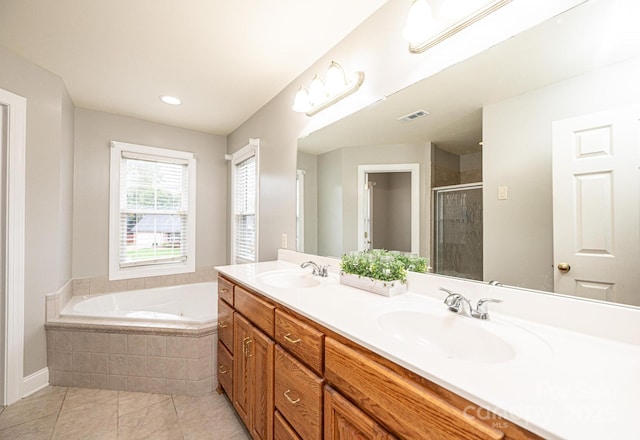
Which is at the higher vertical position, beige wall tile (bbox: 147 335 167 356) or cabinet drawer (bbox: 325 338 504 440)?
cabinet drawer (bbox: 325 338 504 440)

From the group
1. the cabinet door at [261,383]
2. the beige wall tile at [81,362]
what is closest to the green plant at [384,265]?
the cabinet door at [261,383]

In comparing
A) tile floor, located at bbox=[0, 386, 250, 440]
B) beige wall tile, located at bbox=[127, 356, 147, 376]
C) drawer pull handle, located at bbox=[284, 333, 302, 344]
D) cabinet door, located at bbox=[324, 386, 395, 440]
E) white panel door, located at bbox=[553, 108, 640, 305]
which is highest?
white panel door, located at bbox=[553, 108, 640, 305]

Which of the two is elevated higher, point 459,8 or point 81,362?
point 459,8

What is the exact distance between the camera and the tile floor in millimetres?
1562

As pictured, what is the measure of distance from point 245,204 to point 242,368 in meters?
1.89

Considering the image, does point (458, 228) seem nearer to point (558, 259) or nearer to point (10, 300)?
point (558, 259)

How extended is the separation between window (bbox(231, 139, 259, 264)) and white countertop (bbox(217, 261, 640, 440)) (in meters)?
1.99

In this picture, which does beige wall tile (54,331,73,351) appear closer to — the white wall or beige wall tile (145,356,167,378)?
beige wall tile (145,356,167,378)

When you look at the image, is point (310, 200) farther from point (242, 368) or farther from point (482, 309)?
point (482, 309)

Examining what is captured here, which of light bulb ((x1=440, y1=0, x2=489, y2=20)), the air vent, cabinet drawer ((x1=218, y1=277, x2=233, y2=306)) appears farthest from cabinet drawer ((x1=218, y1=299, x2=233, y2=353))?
light bulb ((x1=440, y1=0, x2=489, y2=20))

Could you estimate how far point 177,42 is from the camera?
173 centimetres

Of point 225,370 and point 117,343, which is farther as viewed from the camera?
point 117,343

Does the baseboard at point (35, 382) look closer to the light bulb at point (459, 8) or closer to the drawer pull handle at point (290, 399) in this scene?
the drawer pull handle at point (290, 399)

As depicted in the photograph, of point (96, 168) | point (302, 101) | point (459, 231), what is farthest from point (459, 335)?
point (96, 168)
